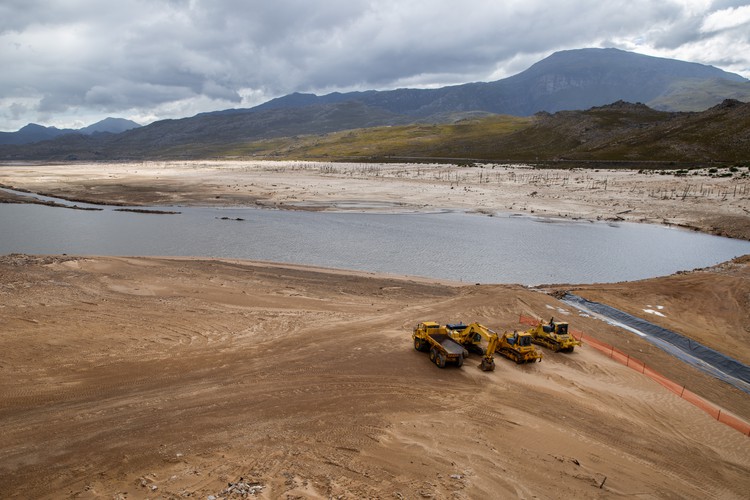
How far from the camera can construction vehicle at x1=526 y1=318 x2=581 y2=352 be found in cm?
1953

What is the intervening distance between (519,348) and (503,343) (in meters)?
0.66

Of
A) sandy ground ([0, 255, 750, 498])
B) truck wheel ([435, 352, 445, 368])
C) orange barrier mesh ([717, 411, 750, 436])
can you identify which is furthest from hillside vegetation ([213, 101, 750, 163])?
truck wheel ([435, 352, 445, 368])

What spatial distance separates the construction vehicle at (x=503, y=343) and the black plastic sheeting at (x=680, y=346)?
7349mm

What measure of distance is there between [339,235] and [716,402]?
31098 millimetres

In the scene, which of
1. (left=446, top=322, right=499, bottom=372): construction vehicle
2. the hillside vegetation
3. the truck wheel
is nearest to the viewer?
the truck wheel

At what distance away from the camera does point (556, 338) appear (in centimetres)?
1961

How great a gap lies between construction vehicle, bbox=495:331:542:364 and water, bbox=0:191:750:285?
40.3 feet

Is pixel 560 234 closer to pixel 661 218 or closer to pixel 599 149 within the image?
pixel 661 218

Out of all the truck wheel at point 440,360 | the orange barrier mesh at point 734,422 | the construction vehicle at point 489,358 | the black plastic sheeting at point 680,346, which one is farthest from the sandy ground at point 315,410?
the black plastic sheeting at point 680,346

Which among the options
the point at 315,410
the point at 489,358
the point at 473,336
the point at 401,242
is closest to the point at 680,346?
the point at 473,336

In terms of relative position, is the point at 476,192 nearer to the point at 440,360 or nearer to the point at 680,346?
the point at 680,346

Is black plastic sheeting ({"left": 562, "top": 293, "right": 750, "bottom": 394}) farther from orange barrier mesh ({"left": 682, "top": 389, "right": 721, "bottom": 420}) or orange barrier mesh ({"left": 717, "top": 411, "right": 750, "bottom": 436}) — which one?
orange barrier mesh ({"left": 717, "top": 411, "right": 750, "bottom": 436})

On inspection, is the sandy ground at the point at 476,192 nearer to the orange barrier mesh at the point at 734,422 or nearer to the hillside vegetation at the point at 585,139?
the hillside vegetation at the point at 585,139

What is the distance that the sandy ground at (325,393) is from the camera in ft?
35.7
